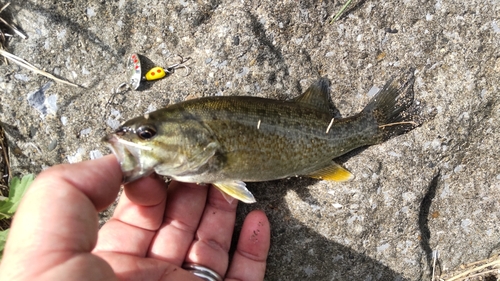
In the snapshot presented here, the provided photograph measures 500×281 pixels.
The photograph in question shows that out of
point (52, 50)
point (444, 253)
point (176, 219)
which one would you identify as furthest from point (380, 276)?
point (52, 50)

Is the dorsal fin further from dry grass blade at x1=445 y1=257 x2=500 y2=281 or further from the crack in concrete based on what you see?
dry grass blade at x1=445 y1=257 x2=500 y2=281

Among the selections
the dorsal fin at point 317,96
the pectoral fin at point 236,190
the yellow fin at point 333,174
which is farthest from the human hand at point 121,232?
the dorsal fin at point 317,96

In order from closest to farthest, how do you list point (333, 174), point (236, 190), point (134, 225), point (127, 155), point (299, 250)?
point (127, 155) < point (236, 190) < point (134, 225) < point (333, 174) < point (299, 250)

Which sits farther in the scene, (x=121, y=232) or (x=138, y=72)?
(x=138, y=72)

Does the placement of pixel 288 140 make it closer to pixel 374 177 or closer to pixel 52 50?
pixel 374 177

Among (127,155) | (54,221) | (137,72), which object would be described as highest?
(137,72)

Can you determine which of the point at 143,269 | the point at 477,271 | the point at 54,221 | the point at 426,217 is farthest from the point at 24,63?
the point at 477,271

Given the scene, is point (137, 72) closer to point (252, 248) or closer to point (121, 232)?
point (121, 232)
